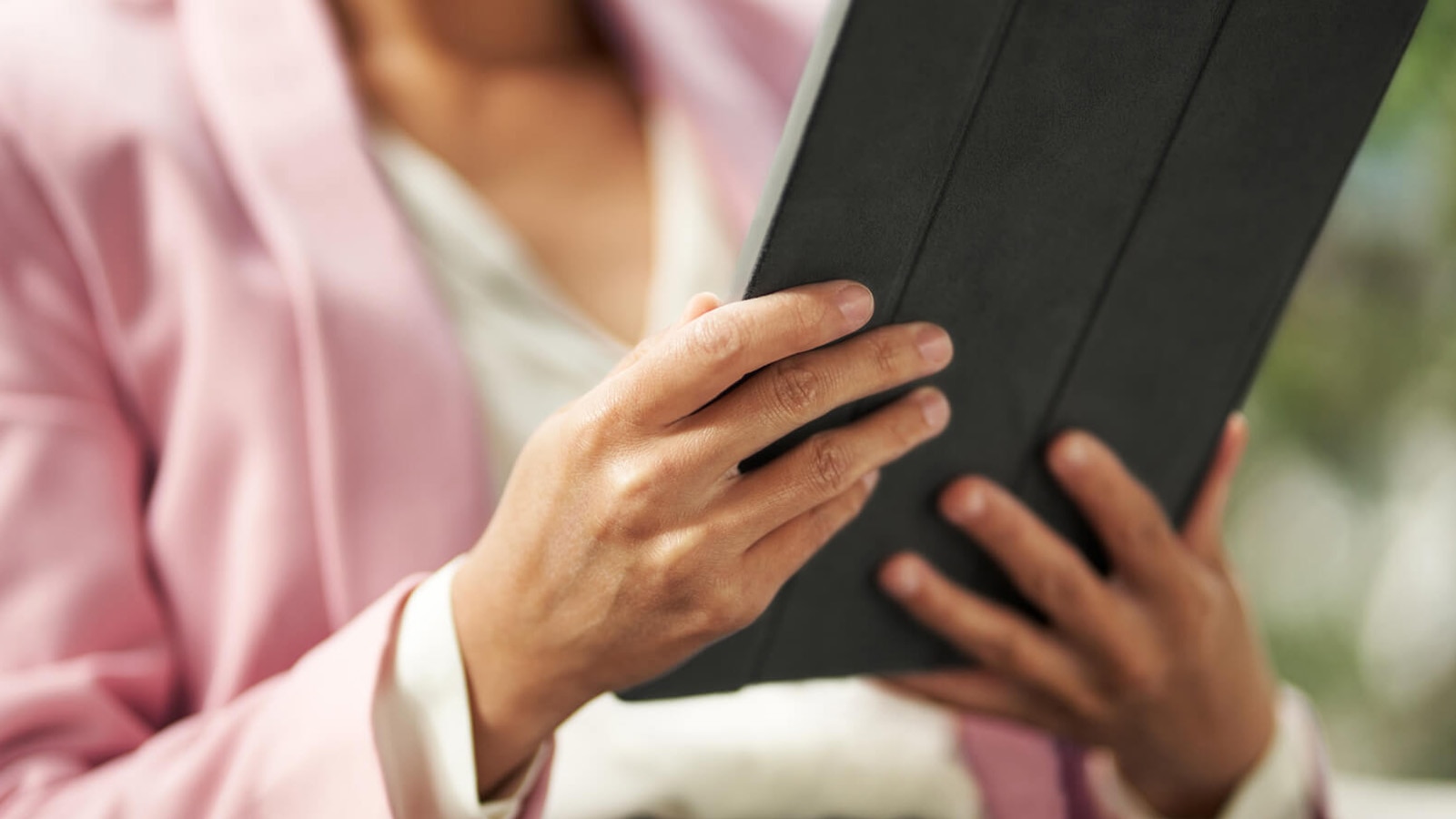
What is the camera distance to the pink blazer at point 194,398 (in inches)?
21.0

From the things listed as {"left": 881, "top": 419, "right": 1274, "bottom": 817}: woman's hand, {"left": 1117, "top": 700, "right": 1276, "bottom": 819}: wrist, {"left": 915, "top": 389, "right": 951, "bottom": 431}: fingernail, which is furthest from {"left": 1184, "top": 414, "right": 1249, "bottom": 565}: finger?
{"left": 915, "top": 389, "right": 951, "bottom": 431}: fingernail

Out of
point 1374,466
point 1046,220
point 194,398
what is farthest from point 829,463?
point 1374,466

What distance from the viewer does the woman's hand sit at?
56cm

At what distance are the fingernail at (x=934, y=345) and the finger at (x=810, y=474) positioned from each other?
0.03 m

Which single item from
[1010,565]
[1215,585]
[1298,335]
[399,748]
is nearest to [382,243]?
[399,748]

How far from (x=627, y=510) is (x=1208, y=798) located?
452mm

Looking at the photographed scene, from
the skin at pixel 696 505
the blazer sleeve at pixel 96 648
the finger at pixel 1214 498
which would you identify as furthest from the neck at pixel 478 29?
the finger at pixel 1214 498

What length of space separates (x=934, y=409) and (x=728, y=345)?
126 mm

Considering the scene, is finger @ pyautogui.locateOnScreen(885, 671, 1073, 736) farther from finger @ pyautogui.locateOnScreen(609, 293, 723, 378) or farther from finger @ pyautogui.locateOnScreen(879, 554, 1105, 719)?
Result: finger @ pyautogui.locateOnScreen(609, 293, 723, 378)

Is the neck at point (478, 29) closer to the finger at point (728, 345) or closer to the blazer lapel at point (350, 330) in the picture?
the blazer lapel at point (350, 330)

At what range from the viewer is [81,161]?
1.92 feet

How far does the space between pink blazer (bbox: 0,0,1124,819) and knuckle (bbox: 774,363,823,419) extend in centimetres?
23

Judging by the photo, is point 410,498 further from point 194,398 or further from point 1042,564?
point 1042,564

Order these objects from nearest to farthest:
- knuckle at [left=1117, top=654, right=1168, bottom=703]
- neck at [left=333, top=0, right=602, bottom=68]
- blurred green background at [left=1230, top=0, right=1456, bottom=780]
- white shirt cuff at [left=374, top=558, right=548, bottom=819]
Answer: white shirt cuff at [left=374, top=558, right=548, bottom=819] → knuckle at [left=1117, top=654, right=1168, bottom=703] → neck at [left=333, top=0, right=602, bottom=68] → blurred green background at [left=1230, top=0, right=1456, bottom=780]
